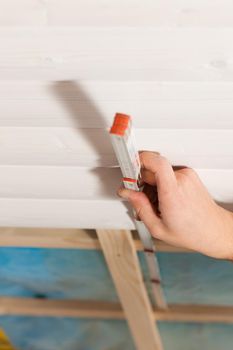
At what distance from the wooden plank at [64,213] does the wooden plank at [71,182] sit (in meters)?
0.03

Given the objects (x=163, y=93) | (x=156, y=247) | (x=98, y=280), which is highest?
(x=163, y=93)

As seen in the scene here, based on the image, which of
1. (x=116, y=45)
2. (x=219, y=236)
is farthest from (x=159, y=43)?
(x=219, y=236)

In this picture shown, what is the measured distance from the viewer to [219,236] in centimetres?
93

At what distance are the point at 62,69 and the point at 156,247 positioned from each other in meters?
0.81

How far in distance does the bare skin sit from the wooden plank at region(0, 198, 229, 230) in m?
0.10

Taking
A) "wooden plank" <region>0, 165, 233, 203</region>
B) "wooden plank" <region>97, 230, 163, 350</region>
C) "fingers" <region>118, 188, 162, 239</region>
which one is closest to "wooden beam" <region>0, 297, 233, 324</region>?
"wooden plank" <region>97, 230, 163, 350</region>

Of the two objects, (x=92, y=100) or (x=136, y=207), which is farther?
(x=136, y=207)

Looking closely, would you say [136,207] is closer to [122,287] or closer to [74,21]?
[74,21]

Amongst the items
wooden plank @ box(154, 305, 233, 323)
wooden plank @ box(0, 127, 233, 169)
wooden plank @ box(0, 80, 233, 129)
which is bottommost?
wooden plank @ box(154, 305, 233, 323)

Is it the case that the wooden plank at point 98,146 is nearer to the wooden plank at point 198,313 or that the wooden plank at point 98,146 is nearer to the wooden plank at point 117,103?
the wooden plank at point 117,103

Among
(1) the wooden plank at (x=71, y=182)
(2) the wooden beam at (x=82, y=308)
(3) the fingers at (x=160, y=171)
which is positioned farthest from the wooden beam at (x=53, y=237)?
(2) the wooden beam at (x=82, y=308)

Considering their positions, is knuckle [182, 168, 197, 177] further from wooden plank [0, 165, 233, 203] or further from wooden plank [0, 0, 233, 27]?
wooden plank [0, 0, 233, 27]

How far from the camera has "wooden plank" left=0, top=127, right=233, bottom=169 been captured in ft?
2.62

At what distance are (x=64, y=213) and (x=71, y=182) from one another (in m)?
0.15
